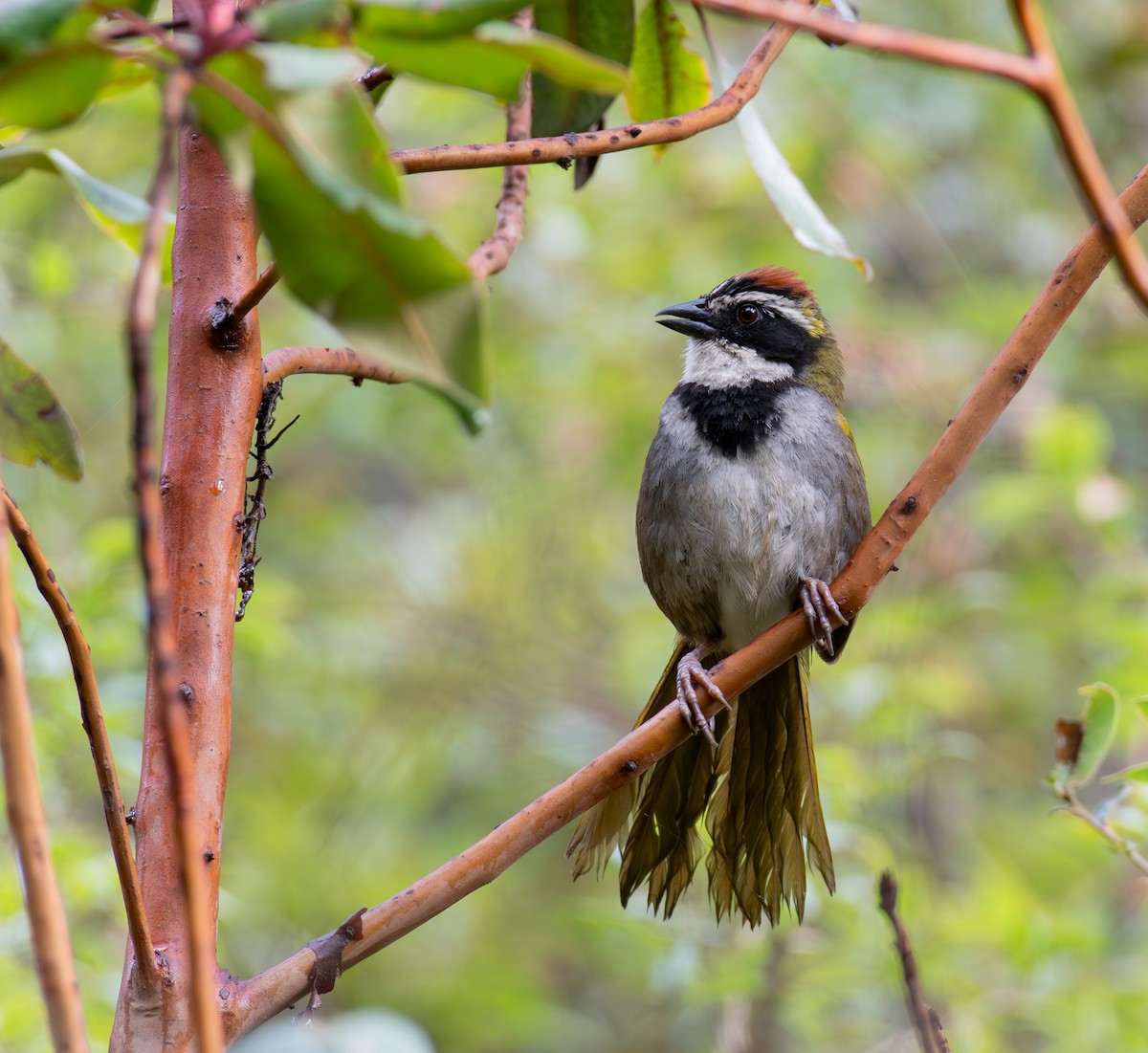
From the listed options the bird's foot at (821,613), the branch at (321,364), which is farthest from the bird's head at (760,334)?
the branch at (321,364)

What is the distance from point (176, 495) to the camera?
1.35m

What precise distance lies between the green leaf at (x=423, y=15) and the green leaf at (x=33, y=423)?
2.41 ft

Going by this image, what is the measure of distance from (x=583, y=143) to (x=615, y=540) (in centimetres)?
508

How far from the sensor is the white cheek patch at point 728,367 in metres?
3.13

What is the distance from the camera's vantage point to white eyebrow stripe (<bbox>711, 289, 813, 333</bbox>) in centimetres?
332

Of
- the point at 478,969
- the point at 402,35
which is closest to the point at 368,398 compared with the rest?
the point at 478,969

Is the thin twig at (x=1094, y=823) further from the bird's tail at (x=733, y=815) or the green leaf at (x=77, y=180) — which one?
the green leaf at (x=77, y=180)

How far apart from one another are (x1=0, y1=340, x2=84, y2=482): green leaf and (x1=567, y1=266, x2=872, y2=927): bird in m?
1.12

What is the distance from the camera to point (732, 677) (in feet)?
5.64

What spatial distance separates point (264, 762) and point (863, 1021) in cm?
306

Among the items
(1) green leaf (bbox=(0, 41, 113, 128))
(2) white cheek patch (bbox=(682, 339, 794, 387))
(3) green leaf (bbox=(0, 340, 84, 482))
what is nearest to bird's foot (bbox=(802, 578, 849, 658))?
(2) white cheek patch (bbox=(682, 339, 794, 387))

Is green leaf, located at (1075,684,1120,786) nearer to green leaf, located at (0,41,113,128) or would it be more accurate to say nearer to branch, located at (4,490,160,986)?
branch, located at (4,490,160,986)

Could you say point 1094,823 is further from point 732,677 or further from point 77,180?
point 77,180

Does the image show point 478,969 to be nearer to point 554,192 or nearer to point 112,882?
point 112,882
